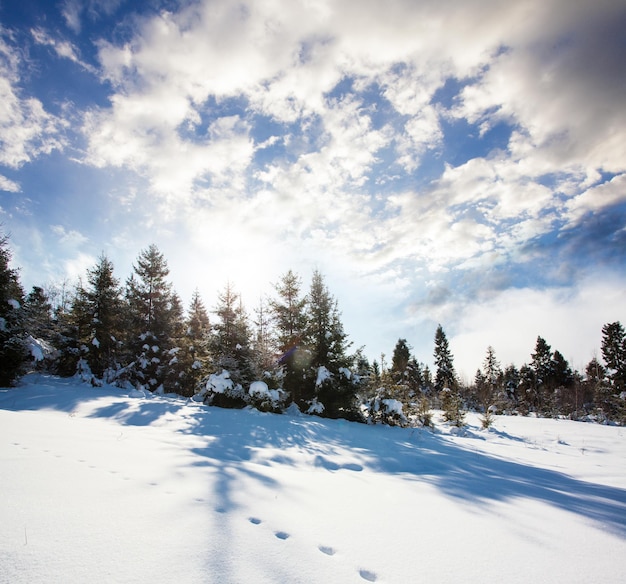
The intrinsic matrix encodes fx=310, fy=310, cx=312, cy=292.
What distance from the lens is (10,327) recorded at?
12.6 meters

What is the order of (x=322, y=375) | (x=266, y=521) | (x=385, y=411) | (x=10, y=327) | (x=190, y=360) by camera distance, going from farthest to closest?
1. (x=190, y=360)
2. (x=322, y=375)
3. (x=385, y=411)
4. (x=10, y=327)
5. (x=266, y=521)

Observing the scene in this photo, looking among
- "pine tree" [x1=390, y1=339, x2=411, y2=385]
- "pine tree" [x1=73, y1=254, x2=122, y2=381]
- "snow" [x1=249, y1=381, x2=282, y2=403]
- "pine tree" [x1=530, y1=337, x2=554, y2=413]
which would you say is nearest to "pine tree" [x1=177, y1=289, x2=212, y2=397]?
"pine tree" [x1=73, y1=254, x2=122, y2=381]

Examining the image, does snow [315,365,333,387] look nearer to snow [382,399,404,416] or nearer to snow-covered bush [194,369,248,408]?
snow [382,399,404,416]

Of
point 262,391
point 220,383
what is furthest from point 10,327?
point 262,391

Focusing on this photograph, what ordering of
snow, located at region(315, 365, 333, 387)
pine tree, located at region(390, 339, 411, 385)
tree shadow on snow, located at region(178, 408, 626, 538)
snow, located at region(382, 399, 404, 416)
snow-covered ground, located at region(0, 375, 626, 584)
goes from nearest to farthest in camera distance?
snow-covered ground, located at region(0, 375, 626, 584), tree shadow on snow, located at region(178, 408, 626, 538), snow, located at region(382, 399, 404, 416), snow, located at region(315, 365, 333, 387), pine tree, located at region(390, 339, 411, 385)

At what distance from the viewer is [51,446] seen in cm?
370

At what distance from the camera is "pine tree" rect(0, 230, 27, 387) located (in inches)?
480

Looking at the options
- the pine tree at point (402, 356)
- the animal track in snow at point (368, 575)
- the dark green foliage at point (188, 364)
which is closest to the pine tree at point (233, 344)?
the dark green foliage at point (188, 364)

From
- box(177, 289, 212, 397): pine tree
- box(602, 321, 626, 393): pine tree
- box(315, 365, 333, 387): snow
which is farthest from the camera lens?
box(602, 321, 626, 393): pine tree

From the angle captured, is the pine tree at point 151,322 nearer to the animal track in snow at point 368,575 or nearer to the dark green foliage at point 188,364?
the dark green foliage at point 188,364

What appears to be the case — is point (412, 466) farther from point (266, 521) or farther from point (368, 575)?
point (368, 575)

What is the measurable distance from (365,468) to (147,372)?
19.2 metres

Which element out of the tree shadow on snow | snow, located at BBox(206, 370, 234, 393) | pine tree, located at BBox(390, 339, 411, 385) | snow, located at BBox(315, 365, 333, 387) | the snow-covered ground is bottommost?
the tree shadow on snow

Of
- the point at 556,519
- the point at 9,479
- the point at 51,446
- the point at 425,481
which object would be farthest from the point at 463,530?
the point at 51,446
